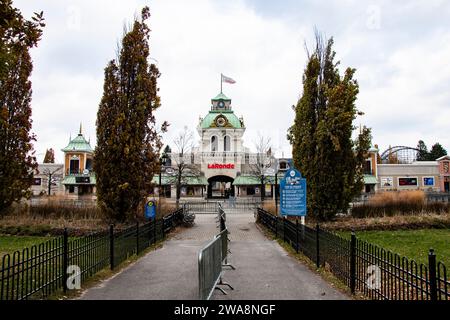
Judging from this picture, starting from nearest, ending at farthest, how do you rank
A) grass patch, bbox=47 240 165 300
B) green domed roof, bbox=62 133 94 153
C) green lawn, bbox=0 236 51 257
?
grass patch, bbox=47 240 165 300, green lawn, bbox=0 236 51 257, green domed roof, bbox=62 133 94 153

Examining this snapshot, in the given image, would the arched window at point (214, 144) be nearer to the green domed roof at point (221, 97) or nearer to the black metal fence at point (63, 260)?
the green domed roof at point (221, 97)

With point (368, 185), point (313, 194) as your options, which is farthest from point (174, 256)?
point (368, 185)

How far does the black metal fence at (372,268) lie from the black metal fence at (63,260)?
5353mm

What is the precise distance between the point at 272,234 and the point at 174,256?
268 inches

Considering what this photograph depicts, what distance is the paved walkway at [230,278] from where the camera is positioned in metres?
7.25

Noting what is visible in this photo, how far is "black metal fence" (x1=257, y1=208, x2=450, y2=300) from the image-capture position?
512 cm

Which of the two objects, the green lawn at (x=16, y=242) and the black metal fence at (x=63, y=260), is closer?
the black metal fence at (x=63, y=260)

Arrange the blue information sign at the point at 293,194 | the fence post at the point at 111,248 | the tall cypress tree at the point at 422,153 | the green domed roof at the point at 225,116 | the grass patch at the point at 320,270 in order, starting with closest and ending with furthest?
the grass patch at the point at 320,270 → the fence post at the point at 111,248 → the blue information sign at the point at 293,194 → the green domed roof at the point at 225,116 → the tall cypress tree at the point at 422,153

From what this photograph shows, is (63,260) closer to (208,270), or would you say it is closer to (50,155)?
(208,270)

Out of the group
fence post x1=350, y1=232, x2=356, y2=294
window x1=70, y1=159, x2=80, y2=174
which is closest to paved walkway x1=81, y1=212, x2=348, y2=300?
fence post x1=350, y1=232, x2=356, y2=294

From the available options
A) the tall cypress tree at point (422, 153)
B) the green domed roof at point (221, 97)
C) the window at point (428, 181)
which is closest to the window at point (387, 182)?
the window at point (428, 181)

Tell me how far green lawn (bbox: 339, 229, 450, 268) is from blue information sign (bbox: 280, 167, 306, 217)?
3.24 m

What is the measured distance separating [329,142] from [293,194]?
5.89m

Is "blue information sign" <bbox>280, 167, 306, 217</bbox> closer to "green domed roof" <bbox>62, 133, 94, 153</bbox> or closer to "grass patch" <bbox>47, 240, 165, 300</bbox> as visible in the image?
"grass patch" <bbox>47, 240, 165, 300</bbox>
